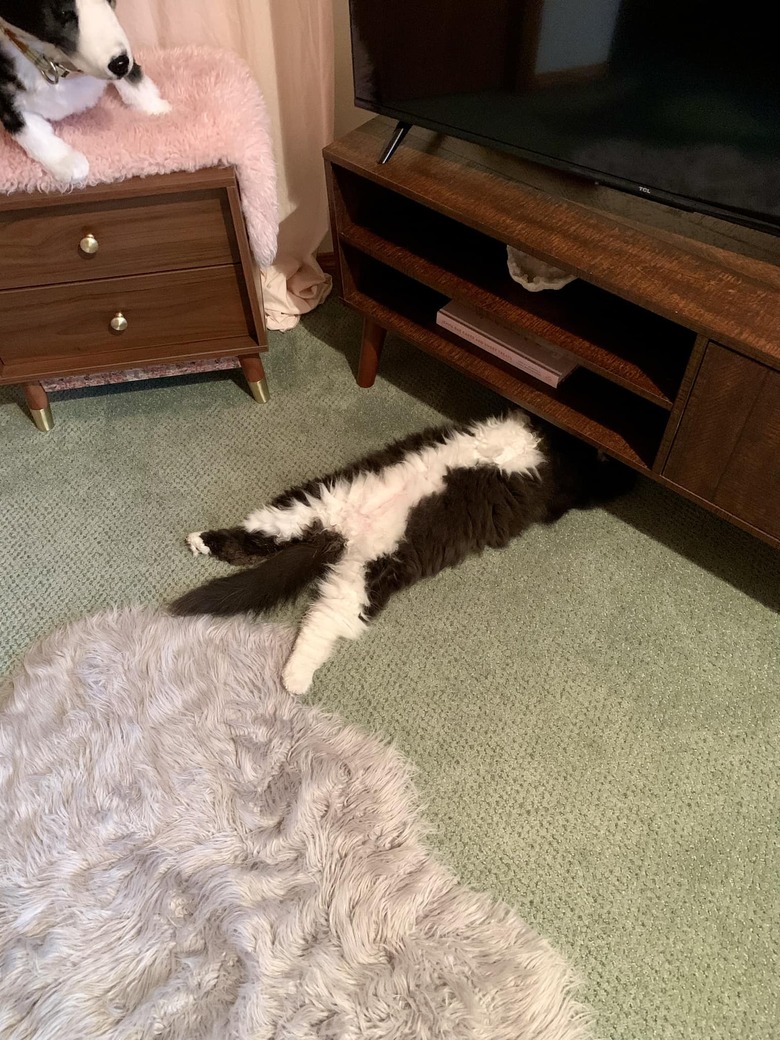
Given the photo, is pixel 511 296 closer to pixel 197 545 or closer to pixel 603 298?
pixel 603 298

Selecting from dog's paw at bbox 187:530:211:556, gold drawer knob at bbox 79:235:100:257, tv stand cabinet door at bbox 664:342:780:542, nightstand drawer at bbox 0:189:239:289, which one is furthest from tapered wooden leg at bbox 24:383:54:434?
tv stand cabinet door at bbox 664:342:780:542

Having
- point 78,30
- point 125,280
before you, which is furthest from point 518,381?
point 78,30

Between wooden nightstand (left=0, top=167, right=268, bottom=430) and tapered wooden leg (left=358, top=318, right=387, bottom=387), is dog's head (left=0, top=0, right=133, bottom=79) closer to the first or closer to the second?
wooden nightstand (left=0, top=167, right=268, bottom=430)

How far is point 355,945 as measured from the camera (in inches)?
37.2

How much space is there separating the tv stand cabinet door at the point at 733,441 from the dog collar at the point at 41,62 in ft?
3.30

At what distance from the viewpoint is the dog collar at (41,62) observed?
3.48 feet

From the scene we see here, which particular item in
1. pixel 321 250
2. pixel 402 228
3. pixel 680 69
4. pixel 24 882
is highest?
pixel 680 69

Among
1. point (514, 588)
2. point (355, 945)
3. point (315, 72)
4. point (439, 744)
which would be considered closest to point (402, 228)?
point (315, 72)

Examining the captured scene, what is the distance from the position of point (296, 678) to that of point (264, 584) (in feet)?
0.52

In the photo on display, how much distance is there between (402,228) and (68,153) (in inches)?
22.4

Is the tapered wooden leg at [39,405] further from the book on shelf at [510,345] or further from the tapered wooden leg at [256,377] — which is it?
the book on shelf at [510,345]

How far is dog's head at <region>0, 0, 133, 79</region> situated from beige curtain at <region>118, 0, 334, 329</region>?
1.25 feet

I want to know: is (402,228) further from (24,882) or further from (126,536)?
(24,882)

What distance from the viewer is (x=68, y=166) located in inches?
44.8
